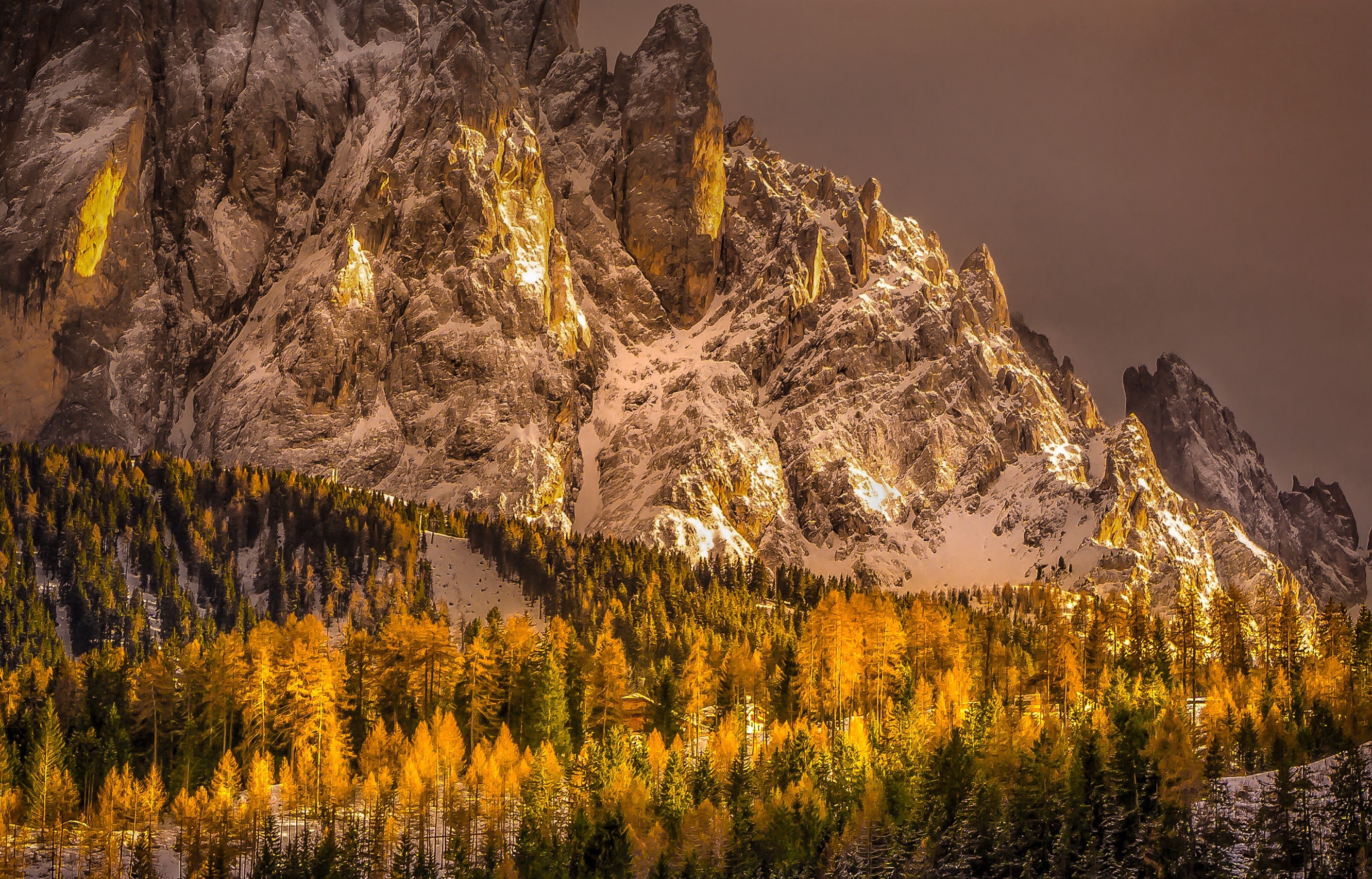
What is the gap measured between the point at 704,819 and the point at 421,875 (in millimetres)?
18387

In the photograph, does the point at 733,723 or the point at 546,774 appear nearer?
the point at 546,774

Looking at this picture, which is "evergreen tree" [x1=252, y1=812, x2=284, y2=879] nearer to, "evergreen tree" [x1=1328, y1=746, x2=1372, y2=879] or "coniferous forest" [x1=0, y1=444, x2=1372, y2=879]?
"coniferous forest" [x1=0, y1=444, x2=1372, y2=879]

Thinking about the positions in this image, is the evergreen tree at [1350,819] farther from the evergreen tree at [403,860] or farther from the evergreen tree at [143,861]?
the evergreen tree at [143,861]

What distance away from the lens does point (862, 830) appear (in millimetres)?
85812

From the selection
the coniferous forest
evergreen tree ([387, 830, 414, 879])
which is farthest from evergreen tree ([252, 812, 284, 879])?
evergreen tree ([387, 830, 414, 879])

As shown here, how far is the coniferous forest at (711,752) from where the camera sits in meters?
84.4

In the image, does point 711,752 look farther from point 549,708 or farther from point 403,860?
point 403,860

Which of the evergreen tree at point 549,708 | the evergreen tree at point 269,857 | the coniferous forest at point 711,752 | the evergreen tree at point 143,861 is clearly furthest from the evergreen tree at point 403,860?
the evergreen tree at point 549,708

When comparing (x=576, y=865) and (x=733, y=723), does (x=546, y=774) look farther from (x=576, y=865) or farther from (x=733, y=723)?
(x=733, y=723)

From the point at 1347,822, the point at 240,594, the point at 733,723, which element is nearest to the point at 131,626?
the point at 240,594

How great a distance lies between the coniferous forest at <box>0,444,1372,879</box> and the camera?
84.4 m

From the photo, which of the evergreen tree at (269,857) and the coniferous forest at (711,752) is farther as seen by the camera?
the coniferous forest at (711,752)

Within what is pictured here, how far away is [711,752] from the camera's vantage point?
10681cm

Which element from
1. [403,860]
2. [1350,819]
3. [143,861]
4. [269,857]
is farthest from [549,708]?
[1350,819]
